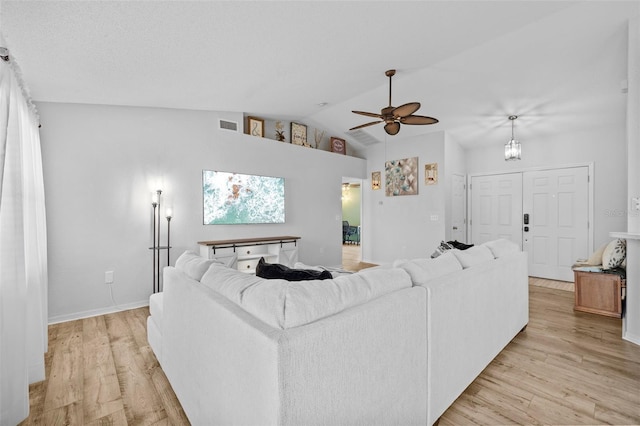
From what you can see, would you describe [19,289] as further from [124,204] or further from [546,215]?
[546,215]

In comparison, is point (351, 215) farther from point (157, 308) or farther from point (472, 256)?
point (157, 308)

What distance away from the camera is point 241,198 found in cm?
480

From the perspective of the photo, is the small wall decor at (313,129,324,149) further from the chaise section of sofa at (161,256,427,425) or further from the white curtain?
the chaise section of sofa at (161,256,427,425)

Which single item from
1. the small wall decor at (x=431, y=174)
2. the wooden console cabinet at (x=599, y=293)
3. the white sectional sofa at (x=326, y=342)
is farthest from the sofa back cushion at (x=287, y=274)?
the small wall decor at (x=431, y=174)

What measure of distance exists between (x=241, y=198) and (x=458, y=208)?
4172mm

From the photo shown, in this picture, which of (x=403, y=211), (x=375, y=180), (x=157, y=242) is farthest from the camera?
(x=375, y=180)

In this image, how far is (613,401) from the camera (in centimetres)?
190

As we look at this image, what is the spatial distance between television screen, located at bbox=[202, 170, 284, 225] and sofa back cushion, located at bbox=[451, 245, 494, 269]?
11.2 ft

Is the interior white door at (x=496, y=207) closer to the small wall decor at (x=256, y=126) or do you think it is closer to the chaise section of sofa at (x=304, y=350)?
the small wall decor at (x=256, y=126)

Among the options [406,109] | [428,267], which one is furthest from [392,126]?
[428,267]

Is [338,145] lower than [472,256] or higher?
higher

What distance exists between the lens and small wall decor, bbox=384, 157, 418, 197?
5.99 meters

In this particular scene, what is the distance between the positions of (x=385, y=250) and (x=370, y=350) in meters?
5.39

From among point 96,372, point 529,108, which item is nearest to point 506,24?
point 529,108
